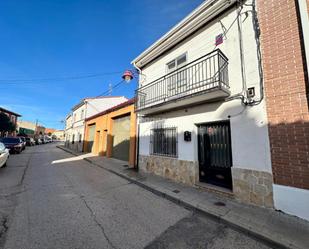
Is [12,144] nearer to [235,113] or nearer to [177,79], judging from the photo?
[177,79]

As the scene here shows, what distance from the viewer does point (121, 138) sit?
1243 cm

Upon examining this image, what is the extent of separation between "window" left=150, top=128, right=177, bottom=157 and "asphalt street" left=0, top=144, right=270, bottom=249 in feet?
7.40

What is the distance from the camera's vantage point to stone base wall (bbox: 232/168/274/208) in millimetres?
4211

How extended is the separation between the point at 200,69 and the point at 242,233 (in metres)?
5.14

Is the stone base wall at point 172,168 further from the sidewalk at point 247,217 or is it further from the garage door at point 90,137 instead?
the garage door at point 90,137

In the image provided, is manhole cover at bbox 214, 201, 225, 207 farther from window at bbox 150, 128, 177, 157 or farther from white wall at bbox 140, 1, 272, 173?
window at bbox 150, 128, 177, 157

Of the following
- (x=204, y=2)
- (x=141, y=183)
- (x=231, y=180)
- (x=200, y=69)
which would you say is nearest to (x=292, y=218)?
(x=231, y=180)

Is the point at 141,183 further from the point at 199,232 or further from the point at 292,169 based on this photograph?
the point at 292,169

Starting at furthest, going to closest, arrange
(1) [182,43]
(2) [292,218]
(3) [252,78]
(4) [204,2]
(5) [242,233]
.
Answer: (1) [182,43] < (4) [204,2] < (3) [252,78] < (2) [292,218] < (5) [242,233]

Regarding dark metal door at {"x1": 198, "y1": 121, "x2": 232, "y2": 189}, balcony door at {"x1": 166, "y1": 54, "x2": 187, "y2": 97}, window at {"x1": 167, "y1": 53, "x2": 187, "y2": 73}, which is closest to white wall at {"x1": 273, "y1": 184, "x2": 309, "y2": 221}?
dark metal door at {"x1": 198, "y1": 121, "x2": 232, "y2": 189}

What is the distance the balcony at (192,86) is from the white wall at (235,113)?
32 cm

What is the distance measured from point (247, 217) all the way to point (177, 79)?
17.8ft

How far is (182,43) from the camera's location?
7.23 meters

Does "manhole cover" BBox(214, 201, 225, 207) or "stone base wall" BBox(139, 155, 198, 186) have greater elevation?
"stone base wall" BBox(139, 155, 198, 186)
